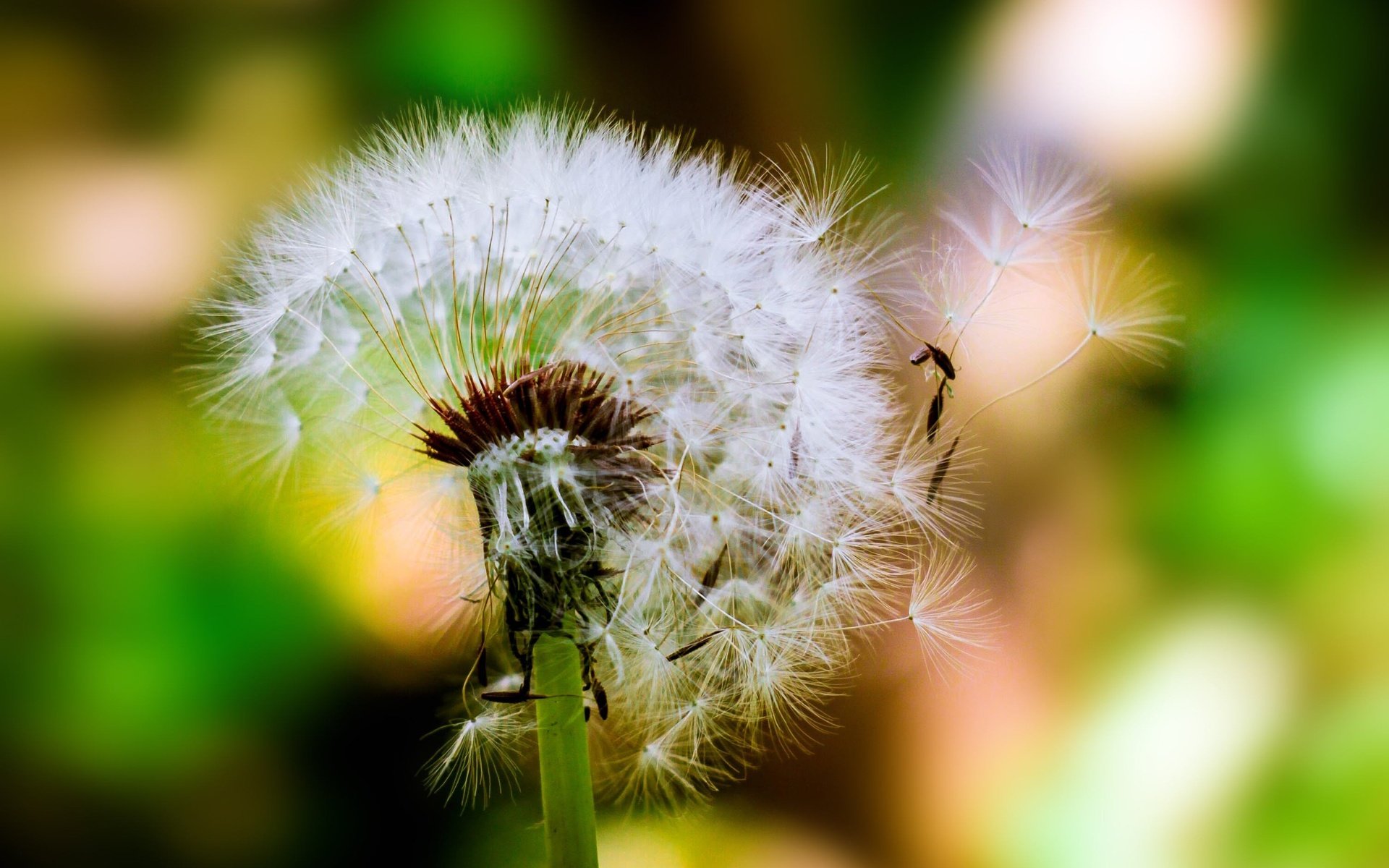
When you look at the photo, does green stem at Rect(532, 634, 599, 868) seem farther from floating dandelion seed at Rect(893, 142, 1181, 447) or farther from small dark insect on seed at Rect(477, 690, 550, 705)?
floating dandelion seed at Rect(893, 142, 1181, 447)

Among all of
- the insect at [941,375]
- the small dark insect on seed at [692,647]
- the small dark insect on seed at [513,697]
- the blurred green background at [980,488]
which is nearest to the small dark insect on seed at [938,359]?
the insect at [941,375]

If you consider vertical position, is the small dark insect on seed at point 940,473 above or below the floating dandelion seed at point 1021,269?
below

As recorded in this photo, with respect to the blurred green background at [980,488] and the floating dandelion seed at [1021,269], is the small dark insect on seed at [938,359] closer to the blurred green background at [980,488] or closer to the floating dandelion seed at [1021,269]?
the floating dandelion seed at [1021,269]

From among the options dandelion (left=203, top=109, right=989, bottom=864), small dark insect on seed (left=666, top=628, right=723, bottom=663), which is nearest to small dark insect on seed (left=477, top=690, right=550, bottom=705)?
dandelion (left=203, top=109, right=989, bottom=864)

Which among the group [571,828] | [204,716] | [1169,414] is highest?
[1169,414]

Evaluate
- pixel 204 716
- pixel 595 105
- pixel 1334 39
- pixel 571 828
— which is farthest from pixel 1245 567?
pixel 204 716

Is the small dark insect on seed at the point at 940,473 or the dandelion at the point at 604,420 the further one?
the small dark insect on seed at the point at 940,473

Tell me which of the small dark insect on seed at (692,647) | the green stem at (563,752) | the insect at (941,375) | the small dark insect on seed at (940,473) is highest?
the insect at (941,375)

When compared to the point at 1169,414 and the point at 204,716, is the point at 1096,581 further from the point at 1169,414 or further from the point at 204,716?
the point at 204,716
